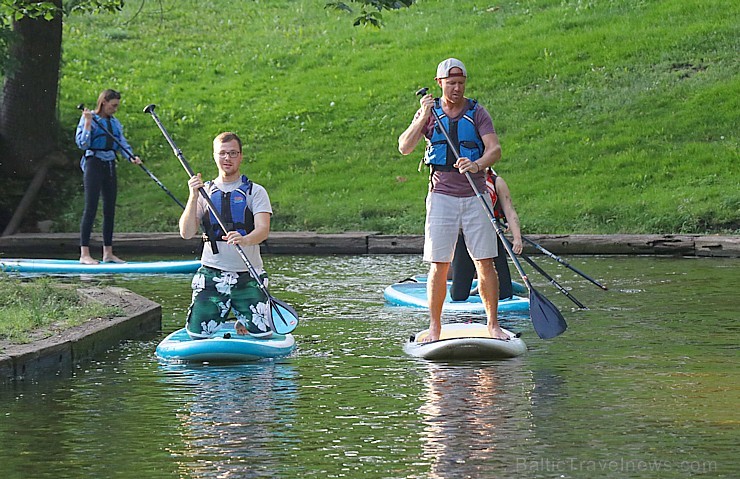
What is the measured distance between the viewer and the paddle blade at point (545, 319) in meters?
9.46

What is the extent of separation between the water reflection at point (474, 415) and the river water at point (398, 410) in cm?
1

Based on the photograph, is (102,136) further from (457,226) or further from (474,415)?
(474,415)

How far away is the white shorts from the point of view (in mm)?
9195

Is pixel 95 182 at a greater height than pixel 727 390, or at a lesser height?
greater

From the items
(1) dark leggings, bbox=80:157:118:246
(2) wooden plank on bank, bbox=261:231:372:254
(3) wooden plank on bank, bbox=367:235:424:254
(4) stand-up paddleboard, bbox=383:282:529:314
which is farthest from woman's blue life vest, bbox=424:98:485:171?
(2) wooden plank on bank, bbox=261:231:372:254

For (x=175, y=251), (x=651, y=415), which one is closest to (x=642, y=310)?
(x=651, y=415)

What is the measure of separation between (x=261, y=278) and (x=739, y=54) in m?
16.4

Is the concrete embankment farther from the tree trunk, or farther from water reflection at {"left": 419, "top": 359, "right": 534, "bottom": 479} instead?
water reflection at {"left": 419, "top": 359, "right": 534, "bottom": 479}

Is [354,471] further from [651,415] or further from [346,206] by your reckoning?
[346,206]

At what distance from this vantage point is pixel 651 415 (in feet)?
23.6

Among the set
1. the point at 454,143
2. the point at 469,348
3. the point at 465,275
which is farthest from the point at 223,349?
the point at 465,275

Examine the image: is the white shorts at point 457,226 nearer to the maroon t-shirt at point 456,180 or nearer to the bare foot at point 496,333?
the maroon t-shirt at point 456,180

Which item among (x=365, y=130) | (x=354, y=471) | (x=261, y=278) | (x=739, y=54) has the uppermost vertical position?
(x=739, y=54)

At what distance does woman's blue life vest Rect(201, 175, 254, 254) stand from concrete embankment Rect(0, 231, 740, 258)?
25.7ft
